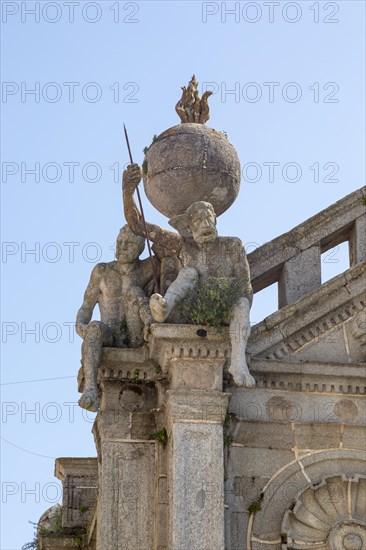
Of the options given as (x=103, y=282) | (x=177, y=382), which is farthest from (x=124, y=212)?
(x=177, y=382)

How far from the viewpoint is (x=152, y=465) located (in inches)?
819

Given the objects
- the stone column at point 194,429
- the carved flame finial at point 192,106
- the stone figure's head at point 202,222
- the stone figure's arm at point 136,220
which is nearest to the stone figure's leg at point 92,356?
the stone column at point 194,429

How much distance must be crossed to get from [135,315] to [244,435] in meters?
2.10

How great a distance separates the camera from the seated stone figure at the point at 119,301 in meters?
21.0

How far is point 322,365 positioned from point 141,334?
234 cm

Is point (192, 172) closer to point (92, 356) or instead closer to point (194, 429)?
point (92, 356)

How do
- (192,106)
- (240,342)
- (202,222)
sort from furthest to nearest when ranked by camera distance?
(192,106) → (202,222) → (240,342)

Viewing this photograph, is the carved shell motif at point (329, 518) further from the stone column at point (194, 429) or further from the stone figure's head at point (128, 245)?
the stone figure's head at point (128, 245)

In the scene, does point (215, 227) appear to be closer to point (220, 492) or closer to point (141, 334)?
point (141, 334)

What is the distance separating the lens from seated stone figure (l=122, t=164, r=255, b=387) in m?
20.3

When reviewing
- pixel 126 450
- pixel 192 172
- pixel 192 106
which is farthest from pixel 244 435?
pixel 192 106

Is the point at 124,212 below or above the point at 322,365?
above

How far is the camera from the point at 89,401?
67.4ft

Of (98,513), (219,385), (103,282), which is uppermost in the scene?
(103,282)
